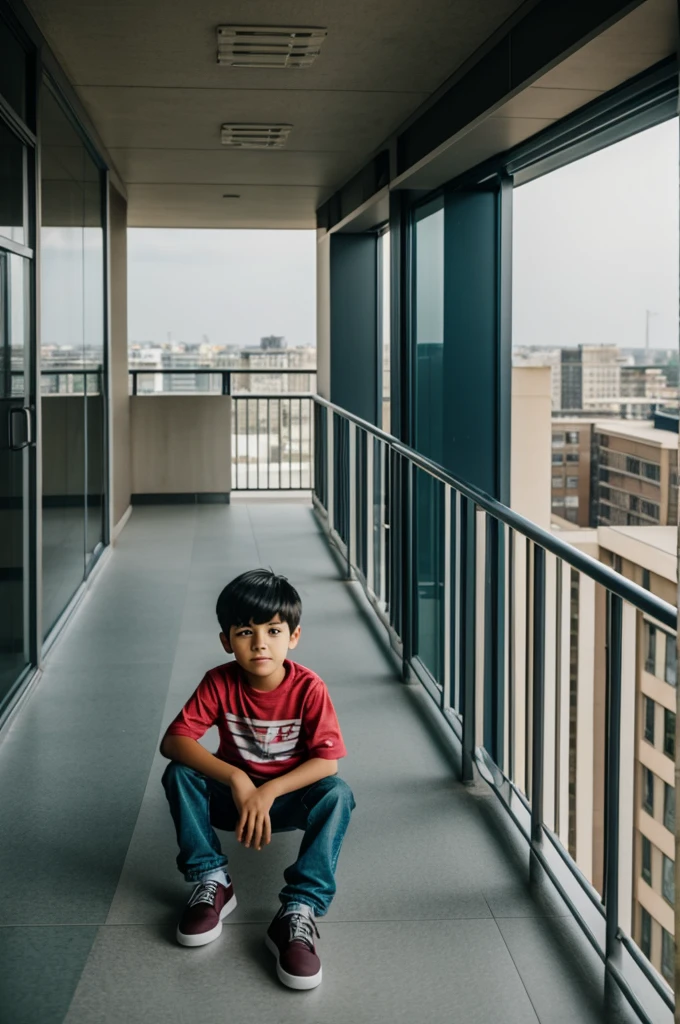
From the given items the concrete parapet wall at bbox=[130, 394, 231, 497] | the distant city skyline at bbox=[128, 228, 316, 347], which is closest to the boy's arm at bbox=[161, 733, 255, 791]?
the concrete parapet wall at bbox=[130, 394, 231, 497]

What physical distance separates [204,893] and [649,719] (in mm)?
1013

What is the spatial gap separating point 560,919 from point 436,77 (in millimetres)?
3239

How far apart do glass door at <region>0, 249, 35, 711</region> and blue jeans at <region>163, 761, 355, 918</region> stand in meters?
1.45

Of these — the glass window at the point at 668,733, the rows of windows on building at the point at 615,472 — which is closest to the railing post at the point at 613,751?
the glass window at the point at 668,733

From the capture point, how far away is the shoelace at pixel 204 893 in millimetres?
2396

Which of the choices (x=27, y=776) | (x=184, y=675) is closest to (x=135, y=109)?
(x=184, y=675)

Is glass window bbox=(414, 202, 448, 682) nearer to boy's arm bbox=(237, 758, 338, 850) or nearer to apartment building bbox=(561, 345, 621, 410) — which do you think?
apartment building bbox=(561, 345, 621, 410)

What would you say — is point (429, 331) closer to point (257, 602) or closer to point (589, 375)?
point (589, 375)

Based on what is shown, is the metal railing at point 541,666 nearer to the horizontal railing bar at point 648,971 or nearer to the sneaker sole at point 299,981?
the horizontal railing bar at point 648,971

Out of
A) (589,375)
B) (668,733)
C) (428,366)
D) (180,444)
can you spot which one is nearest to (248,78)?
(428,366)

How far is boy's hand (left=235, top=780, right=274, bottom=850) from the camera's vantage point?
2.35 meters

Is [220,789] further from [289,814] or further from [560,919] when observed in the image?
[560,919]

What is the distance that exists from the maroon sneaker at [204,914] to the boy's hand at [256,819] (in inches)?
6.1

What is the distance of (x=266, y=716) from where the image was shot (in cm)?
256
